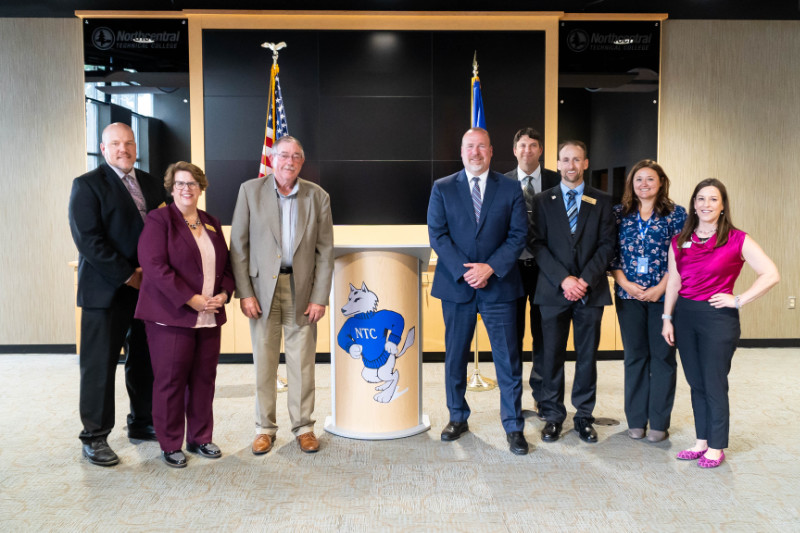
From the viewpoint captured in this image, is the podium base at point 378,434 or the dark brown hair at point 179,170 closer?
the dark brown hair at point 179,170

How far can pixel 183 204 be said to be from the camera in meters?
3.39

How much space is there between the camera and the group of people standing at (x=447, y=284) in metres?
3.35

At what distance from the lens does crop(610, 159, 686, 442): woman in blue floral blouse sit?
145 inches

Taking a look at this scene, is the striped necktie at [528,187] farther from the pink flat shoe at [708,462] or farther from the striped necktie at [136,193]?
the striped necktie at [136,193]

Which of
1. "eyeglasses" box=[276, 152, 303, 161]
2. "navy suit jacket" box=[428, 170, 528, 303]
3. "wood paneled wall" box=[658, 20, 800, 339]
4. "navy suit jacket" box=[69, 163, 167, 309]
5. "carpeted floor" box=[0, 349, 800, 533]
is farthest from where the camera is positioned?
"wood paneled wall" box=[658, 20, 800, 339]

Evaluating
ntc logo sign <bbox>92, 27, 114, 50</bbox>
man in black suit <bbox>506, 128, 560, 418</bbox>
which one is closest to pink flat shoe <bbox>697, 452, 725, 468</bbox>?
man in black suit <bbox>506, 128, 560, 418</bbox>

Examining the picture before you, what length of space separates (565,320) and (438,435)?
39.3 inches

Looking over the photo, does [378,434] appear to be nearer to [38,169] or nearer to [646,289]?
[646,289]

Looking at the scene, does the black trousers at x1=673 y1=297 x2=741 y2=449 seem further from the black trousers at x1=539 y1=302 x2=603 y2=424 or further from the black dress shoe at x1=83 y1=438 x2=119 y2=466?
the black dress shoe at x1=83 y1=438 x2=119 y2=466

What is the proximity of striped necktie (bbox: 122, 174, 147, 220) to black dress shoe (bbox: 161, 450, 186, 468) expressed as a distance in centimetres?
125

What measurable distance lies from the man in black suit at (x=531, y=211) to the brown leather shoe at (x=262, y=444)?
5.16 ft

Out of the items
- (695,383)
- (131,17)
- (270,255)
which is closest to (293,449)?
(270,255)

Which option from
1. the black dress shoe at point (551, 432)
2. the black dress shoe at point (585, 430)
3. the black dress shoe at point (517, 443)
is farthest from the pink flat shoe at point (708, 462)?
the black dress shoe at point (517, 443)

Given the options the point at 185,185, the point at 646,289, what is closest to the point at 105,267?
the point at 185,185
